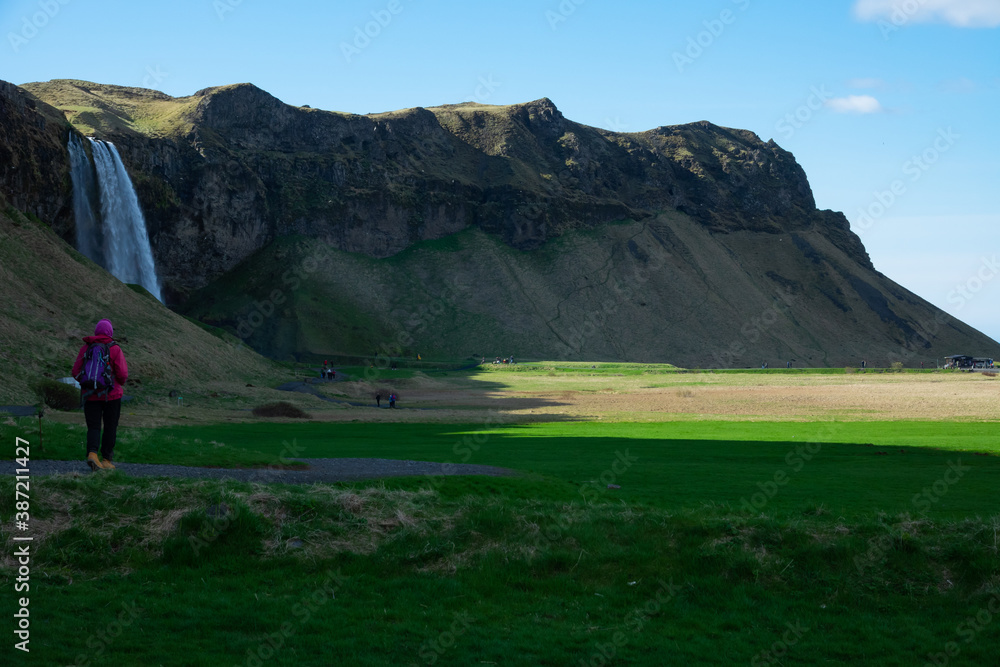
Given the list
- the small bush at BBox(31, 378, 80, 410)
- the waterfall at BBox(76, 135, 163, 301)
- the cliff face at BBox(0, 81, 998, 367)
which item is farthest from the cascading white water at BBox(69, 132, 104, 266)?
the small bush at BBox(31, 378, 80, 410)

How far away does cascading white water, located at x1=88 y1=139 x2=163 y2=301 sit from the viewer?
295ft

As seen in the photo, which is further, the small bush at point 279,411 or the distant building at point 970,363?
the distant building at point 970,363

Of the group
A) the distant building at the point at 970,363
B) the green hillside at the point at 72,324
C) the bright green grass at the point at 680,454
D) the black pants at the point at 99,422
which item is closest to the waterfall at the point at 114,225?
the green hillside at the point at 72,324

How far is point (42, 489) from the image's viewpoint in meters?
12.4

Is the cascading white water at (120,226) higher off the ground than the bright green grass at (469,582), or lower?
higher

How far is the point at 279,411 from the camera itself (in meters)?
46.0

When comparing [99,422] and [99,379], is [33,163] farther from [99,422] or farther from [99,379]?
[99,379]

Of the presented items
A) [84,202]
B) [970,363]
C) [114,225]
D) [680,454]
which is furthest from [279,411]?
[970,363]

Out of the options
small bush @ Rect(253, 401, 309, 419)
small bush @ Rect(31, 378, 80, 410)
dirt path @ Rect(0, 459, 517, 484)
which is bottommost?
small bush @ Rect(253, 401, 309, 419)

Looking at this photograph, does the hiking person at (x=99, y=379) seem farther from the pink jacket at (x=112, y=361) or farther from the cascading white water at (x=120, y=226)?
the cascading white water at (x=120, y=226)

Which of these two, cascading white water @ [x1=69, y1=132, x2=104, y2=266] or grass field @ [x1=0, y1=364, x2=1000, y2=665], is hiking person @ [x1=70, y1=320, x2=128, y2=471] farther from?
cascading white water @ [x1=69, y1=132, x2=104, y2=266]

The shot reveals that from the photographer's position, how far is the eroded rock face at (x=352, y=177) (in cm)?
13788

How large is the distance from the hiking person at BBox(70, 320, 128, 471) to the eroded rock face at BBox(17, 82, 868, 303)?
379 ft

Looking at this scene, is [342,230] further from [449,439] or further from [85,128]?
[449,439]
